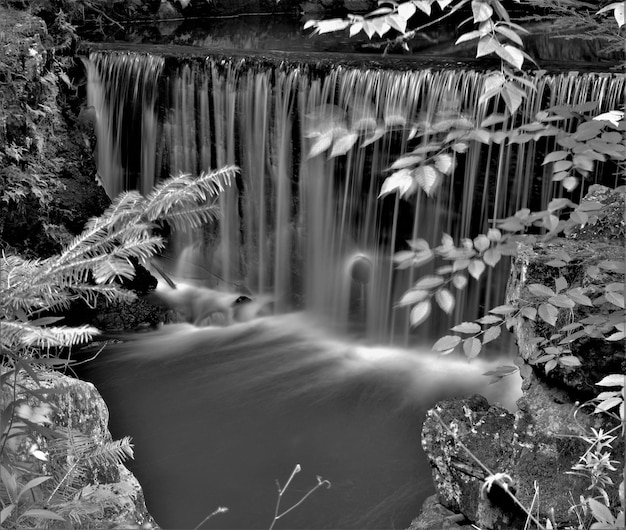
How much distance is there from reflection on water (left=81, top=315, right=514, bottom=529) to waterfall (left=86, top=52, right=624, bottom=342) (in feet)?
2.31

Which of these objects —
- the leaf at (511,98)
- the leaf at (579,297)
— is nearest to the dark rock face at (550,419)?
the leaf at (579,297)

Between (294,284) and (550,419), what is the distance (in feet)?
15.2

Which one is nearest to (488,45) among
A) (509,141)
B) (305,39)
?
(509,141)

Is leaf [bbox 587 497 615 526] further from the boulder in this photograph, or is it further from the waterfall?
the waterfall

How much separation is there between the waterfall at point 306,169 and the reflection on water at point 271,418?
70cm

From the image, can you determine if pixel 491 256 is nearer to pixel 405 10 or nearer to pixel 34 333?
pixel 405 10

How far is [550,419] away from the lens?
3.19 meters

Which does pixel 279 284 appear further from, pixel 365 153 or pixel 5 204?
pixel 5 204

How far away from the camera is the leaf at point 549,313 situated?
7.46 feet

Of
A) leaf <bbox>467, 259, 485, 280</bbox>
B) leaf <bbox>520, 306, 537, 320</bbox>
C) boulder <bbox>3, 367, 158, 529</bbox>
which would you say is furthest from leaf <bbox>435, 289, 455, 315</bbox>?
boulder <bbox>3, 367, 158, 529</bbox>

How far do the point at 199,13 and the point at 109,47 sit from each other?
3601 mm

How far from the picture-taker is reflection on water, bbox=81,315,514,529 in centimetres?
456

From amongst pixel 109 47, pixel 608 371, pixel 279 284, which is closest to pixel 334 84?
pixel 279 284

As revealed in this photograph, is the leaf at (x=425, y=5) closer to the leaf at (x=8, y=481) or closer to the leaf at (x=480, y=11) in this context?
the leaf at (x=480, y=11)
